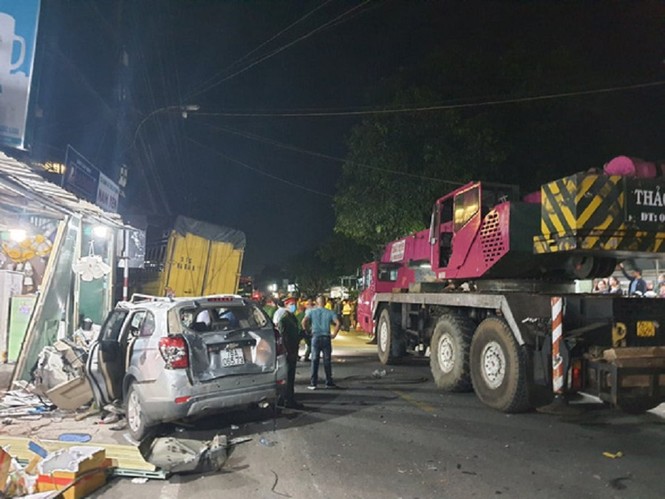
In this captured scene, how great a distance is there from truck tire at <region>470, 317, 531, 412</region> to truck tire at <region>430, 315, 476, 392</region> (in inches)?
14.2

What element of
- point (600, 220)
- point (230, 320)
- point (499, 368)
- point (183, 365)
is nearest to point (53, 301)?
point (230, 320)

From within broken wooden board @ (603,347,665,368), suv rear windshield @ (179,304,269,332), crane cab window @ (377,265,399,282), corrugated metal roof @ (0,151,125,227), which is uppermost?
corrugated metal roof @ (0,151,125,227)

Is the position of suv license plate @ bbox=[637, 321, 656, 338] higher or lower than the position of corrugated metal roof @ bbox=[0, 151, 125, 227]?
lower

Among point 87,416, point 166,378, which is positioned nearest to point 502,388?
point 166,378

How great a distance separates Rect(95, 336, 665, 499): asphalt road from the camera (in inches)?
183

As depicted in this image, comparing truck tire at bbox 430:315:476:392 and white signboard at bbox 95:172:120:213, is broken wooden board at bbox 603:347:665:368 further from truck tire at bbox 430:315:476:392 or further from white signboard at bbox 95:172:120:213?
white signboard at bbox 95:172:120:213

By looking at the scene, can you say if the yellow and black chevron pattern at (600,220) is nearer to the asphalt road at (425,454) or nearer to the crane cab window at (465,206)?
the crane cab window at (465,206)

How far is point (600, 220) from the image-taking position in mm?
6500

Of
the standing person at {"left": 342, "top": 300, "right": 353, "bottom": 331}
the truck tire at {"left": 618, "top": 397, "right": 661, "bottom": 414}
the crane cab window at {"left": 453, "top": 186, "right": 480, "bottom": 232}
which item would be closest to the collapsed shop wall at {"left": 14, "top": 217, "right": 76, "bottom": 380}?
the crane cab window at {"left": 453, "top": 186, "right": 480, "bottom": 232}

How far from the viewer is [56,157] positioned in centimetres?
1302

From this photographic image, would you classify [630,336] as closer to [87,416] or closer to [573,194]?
[573,194]

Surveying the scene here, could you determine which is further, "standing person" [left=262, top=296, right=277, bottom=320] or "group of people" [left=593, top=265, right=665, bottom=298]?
"group of people" [left=593, top=265, right=665, bottom=298]

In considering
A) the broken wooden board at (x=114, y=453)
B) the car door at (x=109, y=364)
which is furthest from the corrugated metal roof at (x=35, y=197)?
the broken wooden board at (x=114, y=453)

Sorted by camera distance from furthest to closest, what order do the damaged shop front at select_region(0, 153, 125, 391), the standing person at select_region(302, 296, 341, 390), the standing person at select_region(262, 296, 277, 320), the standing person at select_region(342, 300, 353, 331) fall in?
the standing person at select_region(342, 300, 353, 331)
the standing person at select_region(262, 296, 277, 320)
the standing person at select_region(302, 296, 341, 390)
the damaged shop front at select_region(0, 153, 125, 391)
